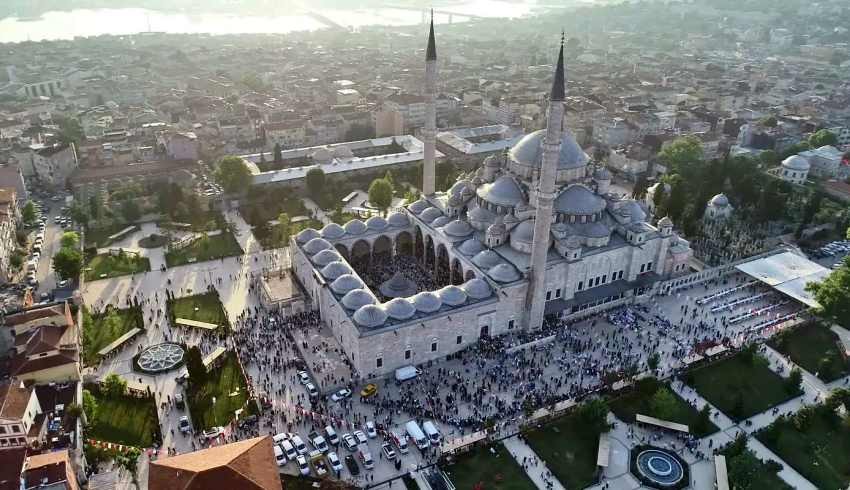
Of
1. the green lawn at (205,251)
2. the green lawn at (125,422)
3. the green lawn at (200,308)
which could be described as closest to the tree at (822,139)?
the green lawn at (205,251)

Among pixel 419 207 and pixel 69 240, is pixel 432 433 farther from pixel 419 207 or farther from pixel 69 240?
pixel 69 240

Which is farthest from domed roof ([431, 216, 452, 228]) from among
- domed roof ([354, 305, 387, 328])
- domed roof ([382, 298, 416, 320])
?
domed roof ([354, 305, 387, 328])

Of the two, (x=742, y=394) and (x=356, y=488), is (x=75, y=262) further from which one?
(x=742, y=394)

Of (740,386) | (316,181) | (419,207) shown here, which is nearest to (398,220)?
(419,207)

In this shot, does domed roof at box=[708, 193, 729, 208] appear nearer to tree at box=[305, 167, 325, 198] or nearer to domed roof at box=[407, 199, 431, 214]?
domed roof at box=[407, 199, 431, 214]

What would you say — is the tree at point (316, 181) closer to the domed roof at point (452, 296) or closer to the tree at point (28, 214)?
the tree at point (28, 214)
